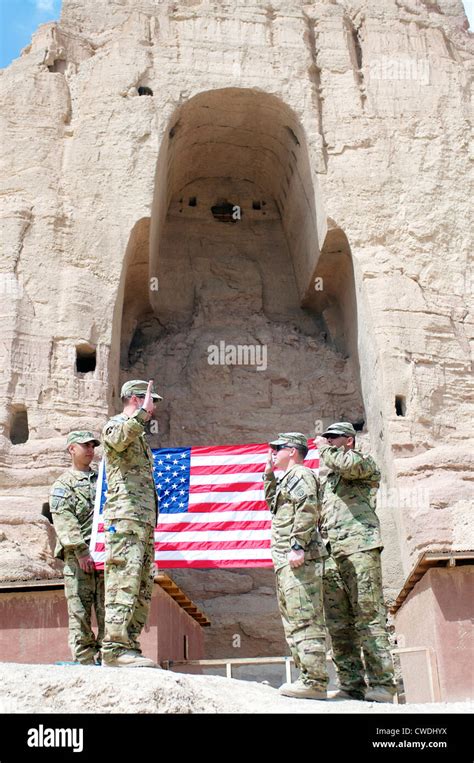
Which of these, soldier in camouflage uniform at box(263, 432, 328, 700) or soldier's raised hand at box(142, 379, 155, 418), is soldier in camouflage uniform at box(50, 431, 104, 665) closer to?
soldier's raised hand at box(142, 379, 155, 418)

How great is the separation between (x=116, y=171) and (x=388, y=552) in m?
6.79

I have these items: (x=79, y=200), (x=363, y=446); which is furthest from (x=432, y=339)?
(x=79, y=200)

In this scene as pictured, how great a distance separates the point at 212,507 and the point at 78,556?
374 centimetres

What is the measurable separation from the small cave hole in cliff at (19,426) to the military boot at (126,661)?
22.9 feet

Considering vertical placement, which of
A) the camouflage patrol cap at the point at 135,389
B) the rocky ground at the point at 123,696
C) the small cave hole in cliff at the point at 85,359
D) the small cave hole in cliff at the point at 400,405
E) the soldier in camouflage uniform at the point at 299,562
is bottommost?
the rocky ground at the point at 123,696

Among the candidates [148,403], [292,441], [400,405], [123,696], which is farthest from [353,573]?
[400,405]

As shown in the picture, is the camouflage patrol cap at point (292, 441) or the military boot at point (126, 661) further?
the camouflage patrol cap at point (292, 441)

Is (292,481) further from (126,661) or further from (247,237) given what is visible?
(247,237)

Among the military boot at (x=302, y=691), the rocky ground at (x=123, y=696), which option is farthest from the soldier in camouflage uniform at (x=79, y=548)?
the military boot at (x=302, y=691)

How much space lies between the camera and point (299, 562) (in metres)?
5.79

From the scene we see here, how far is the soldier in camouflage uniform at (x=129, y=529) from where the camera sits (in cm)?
586

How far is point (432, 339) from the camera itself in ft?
44.2

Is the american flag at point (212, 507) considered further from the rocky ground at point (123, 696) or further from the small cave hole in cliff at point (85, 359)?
the rocky ground at point (123, 696)
